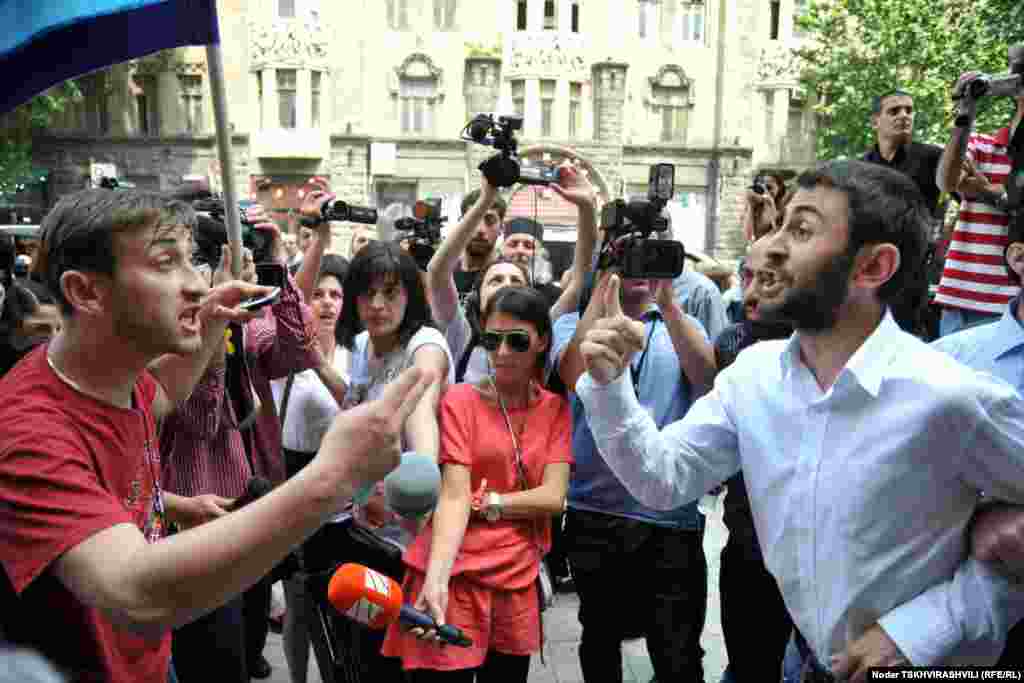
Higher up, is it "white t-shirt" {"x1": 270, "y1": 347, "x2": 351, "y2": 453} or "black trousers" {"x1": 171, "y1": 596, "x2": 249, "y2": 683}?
"white t-shirt" {"x1": 270, "y1": 347, "x2": 351, "y2": 453}

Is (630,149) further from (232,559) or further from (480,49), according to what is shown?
(232,559)

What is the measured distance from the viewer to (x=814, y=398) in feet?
7.54

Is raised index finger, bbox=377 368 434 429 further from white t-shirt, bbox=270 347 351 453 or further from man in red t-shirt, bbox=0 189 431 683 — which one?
white t-shirt, bbox=270 347 351 453

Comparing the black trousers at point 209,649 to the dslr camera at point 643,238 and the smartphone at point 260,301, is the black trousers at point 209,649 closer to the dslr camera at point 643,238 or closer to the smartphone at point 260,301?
the smartphone at point 260,301

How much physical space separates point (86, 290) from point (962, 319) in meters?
4.23

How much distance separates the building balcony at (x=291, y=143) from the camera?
31.7 meters

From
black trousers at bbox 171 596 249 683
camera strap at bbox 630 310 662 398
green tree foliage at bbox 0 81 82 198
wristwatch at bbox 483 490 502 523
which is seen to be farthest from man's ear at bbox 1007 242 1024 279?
green tree foliage at bbox 0 81 82 198

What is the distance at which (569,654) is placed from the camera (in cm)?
498

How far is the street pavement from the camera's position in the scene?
4.70 m

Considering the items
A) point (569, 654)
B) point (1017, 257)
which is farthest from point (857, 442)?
point (569, 654)

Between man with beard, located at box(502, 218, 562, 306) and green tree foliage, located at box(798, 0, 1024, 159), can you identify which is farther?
green tree foliage, located at box(798, 0, 1024, 159)

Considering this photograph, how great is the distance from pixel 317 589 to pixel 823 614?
71.5 inches

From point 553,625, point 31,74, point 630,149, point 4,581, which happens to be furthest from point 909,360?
point 630,149

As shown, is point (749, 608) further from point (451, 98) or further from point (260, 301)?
point (451, 98)
